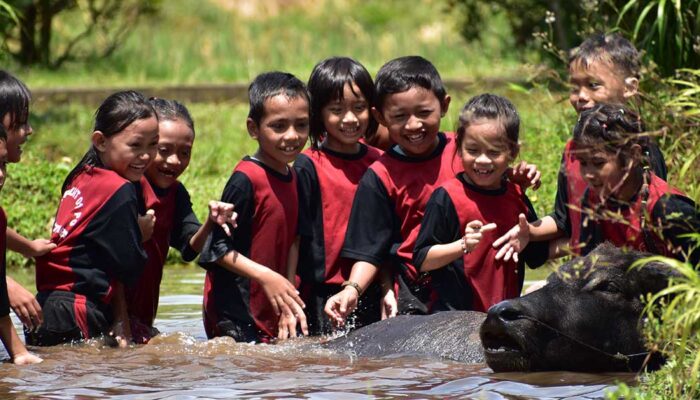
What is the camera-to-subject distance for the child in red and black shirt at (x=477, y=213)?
6500mm

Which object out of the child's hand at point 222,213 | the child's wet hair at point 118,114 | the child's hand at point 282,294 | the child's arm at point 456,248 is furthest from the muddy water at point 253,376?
the child's wet hair at point 118,114

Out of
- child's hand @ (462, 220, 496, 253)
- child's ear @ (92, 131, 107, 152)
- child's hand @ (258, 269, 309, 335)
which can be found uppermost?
child's ear @ (92, 131, 107, 152)

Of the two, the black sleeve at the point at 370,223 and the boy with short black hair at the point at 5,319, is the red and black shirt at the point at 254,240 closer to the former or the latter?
the black sleeve at the point at 370,223

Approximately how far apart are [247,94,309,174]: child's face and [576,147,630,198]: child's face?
5.43 feet

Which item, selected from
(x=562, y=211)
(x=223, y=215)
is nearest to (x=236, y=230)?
(x=223, y=215)

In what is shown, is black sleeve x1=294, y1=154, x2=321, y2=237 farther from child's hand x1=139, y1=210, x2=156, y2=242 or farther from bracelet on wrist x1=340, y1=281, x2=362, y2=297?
child's hand x1=139, y1=210, x2=156, y2=242

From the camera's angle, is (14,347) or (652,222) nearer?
(652,222)

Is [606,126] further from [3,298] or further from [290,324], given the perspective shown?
[3,298]

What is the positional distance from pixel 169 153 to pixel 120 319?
0.94 meters

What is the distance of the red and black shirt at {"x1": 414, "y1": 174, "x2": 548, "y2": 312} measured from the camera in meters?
6.54

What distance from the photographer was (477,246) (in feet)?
21.4

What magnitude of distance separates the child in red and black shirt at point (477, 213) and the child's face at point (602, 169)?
25.0 inches

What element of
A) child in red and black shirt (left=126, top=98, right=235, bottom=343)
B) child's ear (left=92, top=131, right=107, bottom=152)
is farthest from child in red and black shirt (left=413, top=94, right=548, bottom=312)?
child's ear (left=92, top=131, right=107, bottom=152)

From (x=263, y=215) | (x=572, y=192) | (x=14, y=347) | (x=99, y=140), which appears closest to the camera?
(x=14, y=347)
